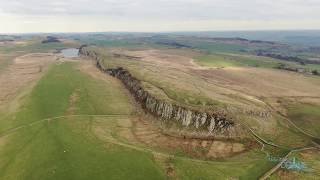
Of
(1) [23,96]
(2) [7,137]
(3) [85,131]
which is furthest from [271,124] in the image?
(1) [23,96]

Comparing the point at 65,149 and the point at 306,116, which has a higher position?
the point at 65,149

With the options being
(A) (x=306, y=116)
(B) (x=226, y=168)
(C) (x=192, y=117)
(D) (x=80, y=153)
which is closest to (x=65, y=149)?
(D) (x=80, y=153)

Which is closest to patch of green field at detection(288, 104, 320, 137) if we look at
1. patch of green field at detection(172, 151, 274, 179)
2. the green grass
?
patch of green field at detection(172, 151, 274, 179)

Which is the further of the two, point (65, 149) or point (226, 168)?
point (65, 149)

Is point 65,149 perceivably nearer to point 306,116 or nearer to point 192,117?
point 192,117

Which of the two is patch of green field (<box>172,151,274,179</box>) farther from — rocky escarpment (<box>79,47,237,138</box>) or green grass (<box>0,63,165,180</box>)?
rocky escarpment (<box>79,47,237,138</box>)

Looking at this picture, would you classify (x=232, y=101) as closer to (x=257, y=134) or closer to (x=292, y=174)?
(x=257, y=134)

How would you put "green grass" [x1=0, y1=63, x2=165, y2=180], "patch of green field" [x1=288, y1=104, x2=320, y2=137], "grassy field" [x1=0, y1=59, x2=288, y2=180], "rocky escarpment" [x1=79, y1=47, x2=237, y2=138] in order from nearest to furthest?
"green grass" [x1=0, y1=63, x2=165, y2=180]
"grassy field" [x1=0, y1=59, x2=288, y2=180]
"rocky escarpment" [x1=79, y1=47, x2=237, y2=138]
"patch of green field" [x1=288, y1=104, x2=320, y2=137]
